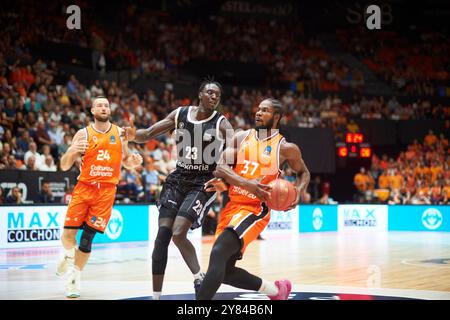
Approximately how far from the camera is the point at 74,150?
7.85 m

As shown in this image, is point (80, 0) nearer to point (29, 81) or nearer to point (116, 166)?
point (29, 81)

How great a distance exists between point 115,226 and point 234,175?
981 cm

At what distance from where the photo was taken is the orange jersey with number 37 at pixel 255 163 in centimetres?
632

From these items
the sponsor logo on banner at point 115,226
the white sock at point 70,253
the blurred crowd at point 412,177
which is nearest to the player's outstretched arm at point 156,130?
the white sock at point 70,253

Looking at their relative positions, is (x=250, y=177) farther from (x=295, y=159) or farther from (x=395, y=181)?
(x=395, y=181)

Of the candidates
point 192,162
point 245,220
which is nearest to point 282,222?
point 192,162

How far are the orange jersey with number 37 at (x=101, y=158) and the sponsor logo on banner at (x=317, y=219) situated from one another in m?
13.4

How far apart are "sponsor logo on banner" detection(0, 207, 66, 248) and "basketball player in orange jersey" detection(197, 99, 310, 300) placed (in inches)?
322

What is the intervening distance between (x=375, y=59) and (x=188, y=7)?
8.16 meters

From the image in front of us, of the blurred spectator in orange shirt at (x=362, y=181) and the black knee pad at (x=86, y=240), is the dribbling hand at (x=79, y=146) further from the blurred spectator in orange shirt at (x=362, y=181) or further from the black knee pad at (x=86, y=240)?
the blurred spectator in orange shirt at (x=362, y=181)

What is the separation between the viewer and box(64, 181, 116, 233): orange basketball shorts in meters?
8.03

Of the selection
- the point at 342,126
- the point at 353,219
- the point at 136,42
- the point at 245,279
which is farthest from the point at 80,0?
the point at 245,279

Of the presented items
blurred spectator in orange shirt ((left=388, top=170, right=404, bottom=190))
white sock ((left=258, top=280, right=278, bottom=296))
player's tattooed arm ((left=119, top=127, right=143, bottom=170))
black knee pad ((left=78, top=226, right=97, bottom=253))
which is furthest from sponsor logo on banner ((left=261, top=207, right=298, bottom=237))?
white sock ((left=258, top=280, right=278, bottom=296))

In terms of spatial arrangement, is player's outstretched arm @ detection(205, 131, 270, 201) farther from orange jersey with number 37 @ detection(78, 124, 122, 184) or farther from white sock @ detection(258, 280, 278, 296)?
orange jersey with number 37 @ detection(78, 124, 122, 184)
